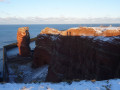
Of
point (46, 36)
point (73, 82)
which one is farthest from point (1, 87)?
point (46, 36)

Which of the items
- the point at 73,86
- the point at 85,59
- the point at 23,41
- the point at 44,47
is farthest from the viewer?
the point at 23,41

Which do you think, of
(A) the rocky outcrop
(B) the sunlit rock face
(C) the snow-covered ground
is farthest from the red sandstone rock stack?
(C) the snow-covered ground

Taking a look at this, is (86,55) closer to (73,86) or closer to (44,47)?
(73,86)

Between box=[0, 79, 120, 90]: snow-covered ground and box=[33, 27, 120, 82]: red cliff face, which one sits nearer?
box=[0, 79, 120, 90]: snow-covered ground

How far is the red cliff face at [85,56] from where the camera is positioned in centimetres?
1126

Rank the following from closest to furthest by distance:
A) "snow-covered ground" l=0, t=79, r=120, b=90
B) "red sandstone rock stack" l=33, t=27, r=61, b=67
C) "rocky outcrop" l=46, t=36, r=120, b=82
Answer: "snow-covered ground" l=0, t=79, r=120, b=90 → "rocky outcrop" l=46, t=36, r=120, b=82 → "red sandstone rock stack" l=33, t=27, r=61, b=67

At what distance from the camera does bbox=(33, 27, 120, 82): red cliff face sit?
1126cm

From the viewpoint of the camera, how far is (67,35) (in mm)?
14406

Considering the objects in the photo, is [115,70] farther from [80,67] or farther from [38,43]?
[38,43]

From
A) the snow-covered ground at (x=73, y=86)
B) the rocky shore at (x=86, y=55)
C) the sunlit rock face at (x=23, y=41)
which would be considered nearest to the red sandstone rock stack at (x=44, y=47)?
the rocky shore at (x=86, y=55)

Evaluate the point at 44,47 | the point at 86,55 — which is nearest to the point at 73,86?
the point at 86,55

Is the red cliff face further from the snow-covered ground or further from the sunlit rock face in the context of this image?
the sunlit rock face

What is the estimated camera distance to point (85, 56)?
12.7m

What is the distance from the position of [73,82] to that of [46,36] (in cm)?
1210
